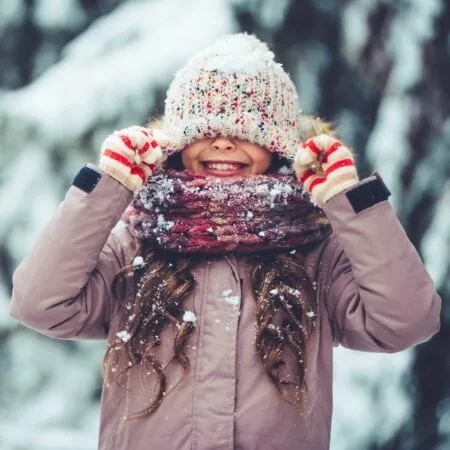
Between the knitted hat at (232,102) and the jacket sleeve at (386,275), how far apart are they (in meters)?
0.28

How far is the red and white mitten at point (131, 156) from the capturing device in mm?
1511

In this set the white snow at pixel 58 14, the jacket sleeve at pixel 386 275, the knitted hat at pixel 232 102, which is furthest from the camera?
the white snow at pixel 58 14

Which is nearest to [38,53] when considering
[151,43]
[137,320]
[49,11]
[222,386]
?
[49,11]

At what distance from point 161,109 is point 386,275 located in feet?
5.07

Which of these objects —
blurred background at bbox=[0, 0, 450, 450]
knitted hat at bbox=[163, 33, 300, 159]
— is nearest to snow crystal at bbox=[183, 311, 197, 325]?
knitted hat at bbox=[163, 33, 300, 159]

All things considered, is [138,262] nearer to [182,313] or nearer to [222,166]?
[182,313]

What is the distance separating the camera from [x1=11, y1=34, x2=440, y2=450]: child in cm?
147

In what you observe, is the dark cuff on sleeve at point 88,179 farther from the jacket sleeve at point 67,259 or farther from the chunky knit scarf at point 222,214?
the chunky knit scarf at point 222,214

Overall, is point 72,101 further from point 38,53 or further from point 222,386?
point 222,386

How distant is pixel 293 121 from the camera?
1757 millimetres

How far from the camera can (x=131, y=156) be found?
60.0 inches

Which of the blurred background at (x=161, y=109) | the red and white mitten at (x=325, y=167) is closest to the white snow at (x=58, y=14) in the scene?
the blurred background at (x=161, y=109)

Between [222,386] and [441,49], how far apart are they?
170 centimetres

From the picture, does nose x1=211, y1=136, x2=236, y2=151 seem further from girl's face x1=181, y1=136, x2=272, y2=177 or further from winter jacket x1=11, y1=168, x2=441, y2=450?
winter jacket x1=11, y1=168, x2=441, y2=450
